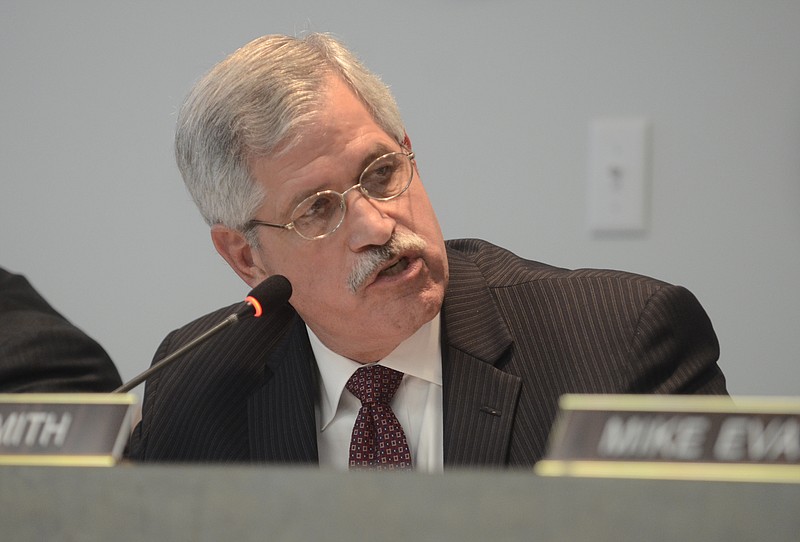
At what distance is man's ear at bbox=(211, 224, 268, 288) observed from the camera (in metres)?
1.77

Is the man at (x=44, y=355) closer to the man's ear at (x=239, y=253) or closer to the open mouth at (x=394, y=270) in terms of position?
the man's ear at (x=239, y=253)

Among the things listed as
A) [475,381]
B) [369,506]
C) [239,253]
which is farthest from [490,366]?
[369,506]

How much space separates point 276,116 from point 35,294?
50 cm

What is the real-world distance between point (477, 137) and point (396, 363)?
772 mm

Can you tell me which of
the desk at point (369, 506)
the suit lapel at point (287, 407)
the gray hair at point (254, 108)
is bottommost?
the suit lapel at point (287, 407)

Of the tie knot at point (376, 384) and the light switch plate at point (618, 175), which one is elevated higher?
the light switch plate at point (618, 175)

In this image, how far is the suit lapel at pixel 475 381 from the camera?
156cm

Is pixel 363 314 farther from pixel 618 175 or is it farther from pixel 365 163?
pixel 618 175

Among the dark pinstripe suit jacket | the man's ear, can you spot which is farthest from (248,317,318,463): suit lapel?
the man's ear

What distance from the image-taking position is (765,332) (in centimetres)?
216

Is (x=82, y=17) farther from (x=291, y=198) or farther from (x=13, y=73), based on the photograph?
(x=291, y=198)

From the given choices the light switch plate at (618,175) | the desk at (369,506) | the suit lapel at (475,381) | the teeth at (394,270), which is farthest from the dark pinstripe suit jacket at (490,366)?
the desk at (369,506)

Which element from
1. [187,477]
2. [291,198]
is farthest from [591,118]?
[187,477]

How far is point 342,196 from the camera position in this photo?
5.30ft
